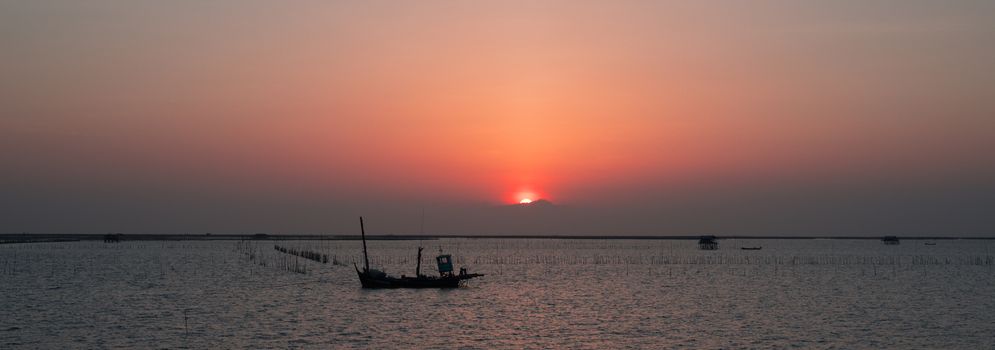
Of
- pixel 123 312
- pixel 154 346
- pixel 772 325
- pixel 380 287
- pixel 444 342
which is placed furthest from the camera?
pixel 380 287

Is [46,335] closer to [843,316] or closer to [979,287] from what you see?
[843,316]

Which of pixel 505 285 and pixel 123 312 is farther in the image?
pixel 505 285

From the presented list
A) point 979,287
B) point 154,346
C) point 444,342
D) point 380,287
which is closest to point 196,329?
point 154,346

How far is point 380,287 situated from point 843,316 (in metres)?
32.0

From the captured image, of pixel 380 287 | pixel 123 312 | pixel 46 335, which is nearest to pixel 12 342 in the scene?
pixel 46 335

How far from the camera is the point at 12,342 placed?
34.2 metres

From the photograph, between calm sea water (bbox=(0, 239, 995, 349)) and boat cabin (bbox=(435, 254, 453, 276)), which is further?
boat cabin (bbox=(435, 254, 453, 276))

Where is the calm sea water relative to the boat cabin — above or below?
below

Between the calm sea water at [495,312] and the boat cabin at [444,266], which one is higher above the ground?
the boat cabin at [444,266]

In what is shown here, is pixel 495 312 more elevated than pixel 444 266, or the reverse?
pixel 444 266

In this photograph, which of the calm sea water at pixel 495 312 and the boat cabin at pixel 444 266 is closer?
the calm sea water at pixel 495 312

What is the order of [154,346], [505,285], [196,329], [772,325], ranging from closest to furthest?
[154,346] < [196,329] < [772,325] < [505,285]

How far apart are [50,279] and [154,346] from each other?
139 feet

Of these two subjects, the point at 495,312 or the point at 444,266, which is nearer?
the point at 495,312
